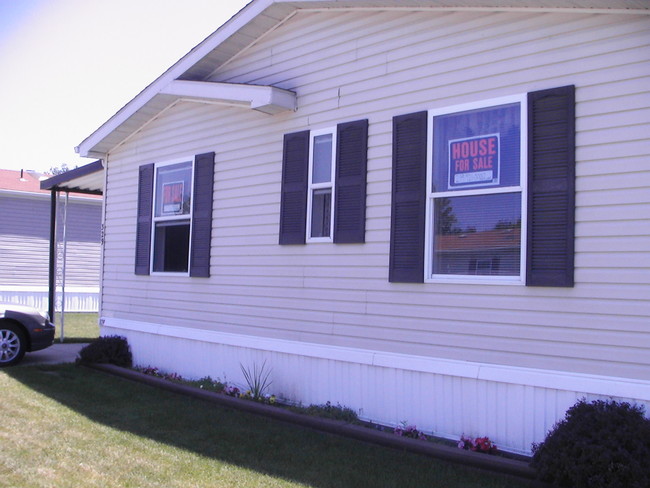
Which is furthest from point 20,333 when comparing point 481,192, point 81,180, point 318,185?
point 481,192

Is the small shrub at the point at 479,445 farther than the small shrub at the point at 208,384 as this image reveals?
No

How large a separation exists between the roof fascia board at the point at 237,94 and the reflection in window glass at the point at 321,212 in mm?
1159

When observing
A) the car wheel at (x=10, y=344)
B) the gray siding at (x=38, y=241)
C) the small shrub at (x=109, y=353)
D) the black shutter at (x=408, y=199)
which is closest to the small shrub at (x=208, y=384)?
the small shrub at (x=109, y=353)

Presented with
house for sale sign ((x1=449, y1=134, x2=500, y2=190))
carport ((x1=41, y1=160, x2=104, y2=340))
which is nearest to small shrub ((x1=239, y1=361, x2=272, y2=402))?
house for sale sign ((x1=449, y1=134, x2=500, y2=190))

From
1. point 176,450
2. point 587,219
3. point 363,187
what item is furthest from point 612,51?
point 176,450

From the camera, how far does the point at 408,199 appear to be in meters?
6.69

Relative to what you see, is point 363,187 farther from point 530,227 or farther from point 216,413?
point 216,413

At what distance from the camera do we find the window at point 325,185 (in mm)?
7219

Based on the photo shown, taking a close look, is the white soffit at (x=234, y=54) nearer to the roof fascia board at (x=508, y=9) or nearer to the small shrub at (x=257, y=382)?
the roof fascia board at (x=508, y=9)

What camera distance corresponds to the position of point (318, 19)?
792 centimetres

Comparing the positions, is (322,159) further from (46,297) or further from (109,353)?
(46,297)

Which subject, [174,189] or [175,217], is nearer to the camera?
[175,217]

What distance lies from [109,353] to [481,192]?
670 cm

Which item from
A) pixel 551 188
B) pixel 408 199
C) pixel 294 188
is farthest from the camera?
pixel 294 188
